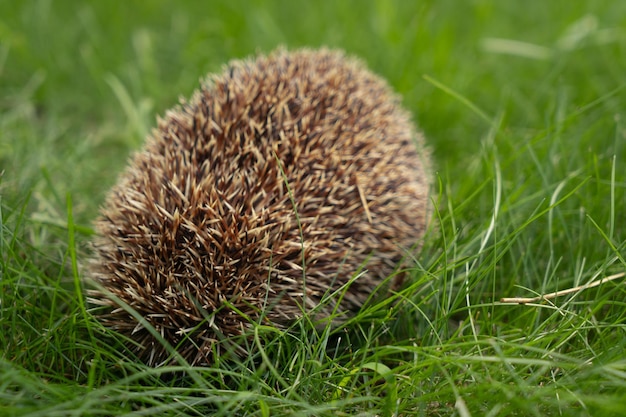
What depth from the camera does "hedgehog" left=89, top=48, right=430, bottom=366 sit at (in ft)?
10.6

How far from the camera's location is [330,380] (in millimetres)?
3287

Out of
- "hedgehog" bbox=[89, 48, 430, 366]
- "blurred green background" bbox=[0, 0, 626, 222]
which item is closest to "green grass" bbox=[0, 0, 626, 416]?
"blurred green background" bbox=[0, 0, 626, 222]

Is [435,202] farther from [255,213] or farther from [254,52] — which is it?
[254,52]

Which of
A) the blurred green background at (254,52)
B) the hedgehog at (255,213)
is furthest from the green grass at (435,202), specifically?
the hedgehog at (255,213)

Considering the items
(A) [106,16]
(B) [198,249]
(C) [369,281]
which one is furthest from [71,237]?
(A) [106,16]

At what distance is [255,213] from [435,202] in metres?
1.27

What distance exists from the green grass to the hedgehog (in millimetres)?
211

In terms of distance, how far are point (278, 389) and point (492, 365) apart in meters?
1.13

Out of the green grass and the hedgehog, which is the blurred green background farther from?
the hedgehog

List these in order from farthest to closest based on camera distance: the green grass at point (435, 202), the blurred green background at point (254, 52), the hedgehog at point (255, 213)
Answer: the blurred green background at point (254, 52), the hedgehog at point (255, 213), the green grass at point (435, 202)

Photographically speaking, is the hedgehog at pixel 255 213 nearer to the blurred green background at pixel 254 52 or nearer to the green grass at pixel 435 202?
the green grass at pixel 435 202

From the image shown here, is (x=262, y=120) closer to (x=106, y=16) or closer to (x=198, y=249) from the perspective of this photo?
(x=198, y=249)

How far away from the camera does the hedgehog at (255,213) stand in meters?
3.22

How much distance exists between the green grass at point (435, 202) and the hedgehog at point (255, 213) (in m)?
0.21
